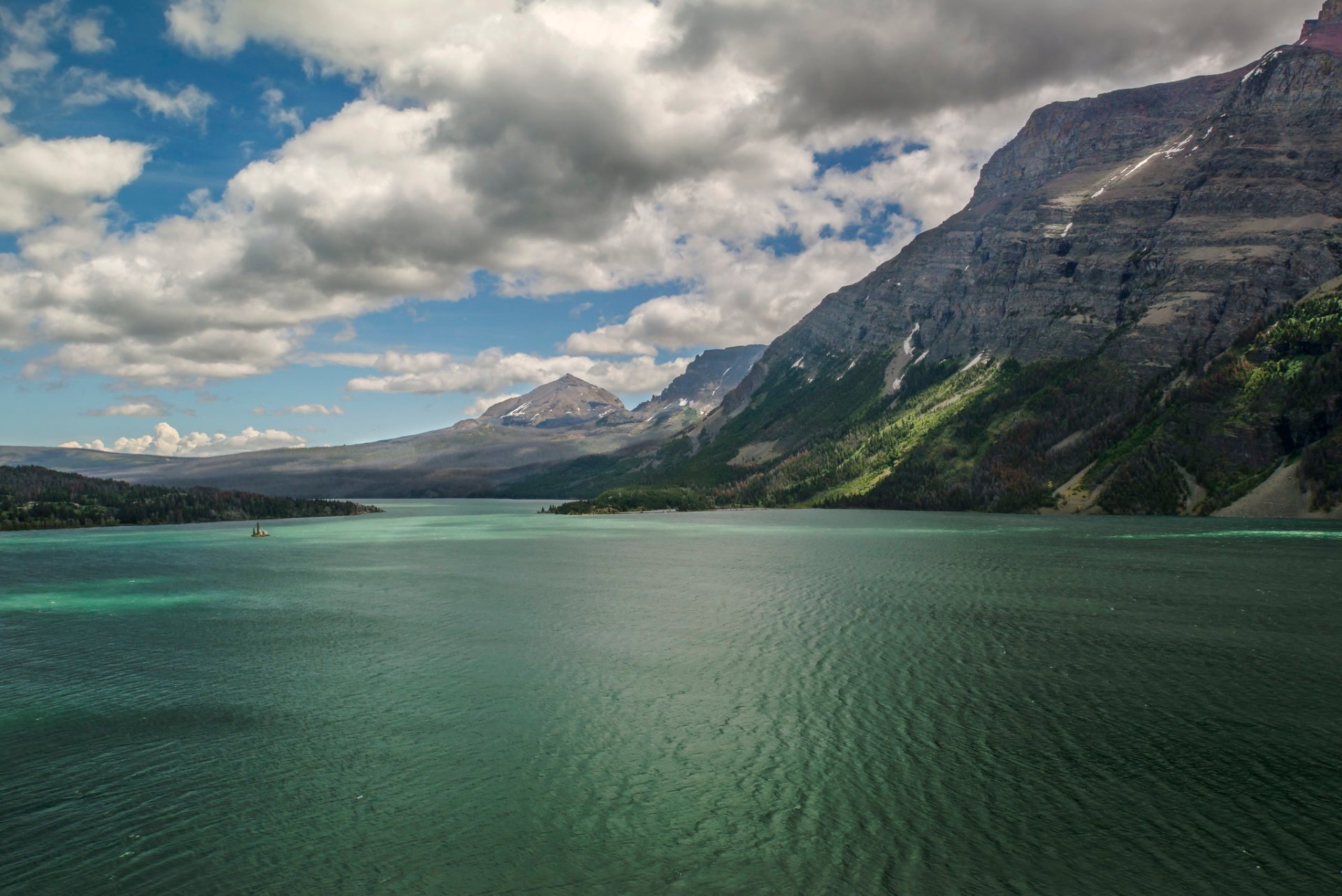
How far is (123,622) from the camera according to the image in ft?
265

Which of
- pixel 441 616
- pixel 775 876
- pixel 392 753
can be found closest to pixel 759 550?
pixel 441 616

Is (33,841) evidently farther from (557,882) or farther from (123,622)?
(123,622)

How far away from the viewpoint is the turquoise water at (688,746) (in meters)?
26.8

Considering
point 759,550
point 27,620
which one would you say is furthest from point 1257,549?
point 27,620

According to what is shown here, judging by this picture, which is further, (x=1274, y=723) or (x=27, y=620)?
(x=27, y=620)

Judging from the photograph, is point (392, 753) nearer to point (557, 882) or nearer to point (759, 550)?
point (557, 882)

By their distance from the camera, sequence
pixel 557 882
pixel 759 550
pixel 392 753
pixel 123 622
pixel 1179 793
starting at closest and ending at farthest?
1. pixel 557 882
2. pixel 1179 793
3. pixel 392 753
4. pixel 123 622
5. pixel 759 550

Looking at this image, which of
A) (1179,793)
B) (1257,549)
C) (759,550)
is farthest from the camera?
(759,550)

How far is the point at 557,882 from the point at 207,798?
1849cm

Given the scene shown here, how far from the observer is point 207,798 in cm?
3281

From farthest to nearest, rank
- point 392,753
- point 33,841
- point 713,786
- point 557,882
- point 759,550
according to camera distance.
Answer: point 759,550
point 392,753
point 713,786
point 33,841
point 557,882

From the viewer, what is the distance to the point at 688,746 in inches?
1580

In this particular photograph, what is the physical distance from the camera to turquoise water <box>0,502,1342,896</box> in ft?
A: 88.0

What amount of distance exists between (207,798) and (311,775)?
4550mm
